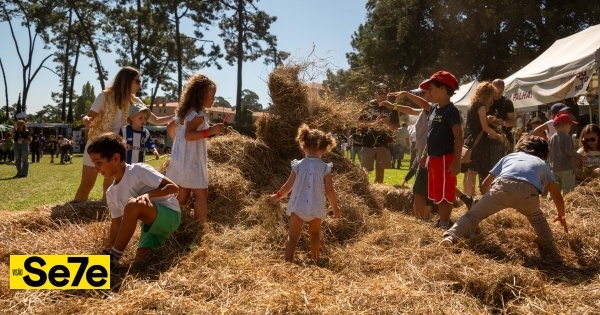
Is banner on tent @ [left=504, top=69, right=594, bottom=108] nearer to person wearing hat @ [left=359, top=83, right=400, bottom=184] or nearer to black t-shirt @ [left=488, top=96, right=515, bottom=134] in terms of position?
black t-shirt @ [left=488, top=96, right=515, bottom=134]

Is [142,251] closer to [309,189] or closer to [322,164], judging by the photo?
[309,189]

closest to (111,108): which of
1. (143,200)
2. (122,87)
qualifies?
(122,87)

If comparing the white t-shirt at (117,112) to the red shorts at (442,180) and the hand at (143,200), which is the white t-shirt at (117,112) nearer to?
the hand at (143,200)

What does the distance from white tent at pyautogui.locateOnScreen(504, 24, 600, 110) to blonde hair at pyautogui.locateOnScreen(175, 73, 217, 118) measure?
665cm

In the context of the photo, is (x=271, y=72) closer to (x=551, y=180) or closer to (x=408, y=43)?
(x=551, y=180)

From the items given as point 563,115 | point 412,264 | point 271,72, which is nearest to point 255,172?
point 271,72

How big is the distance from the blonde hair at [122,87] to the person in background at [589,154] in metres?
6.33

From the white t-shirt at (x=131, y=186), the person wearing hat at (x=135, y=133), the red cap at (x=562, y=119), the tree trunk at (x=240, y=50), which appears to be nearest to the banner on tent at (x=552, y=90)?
the red cap at (x=562, y=119)

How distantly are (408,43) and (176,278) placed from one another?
3549 centimetres

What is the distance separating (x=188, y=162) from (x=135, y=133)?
1652mm

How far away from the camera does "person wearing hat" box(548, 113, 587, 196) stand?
295 inches

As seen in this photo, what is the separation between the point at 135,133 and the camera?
21.0 feet

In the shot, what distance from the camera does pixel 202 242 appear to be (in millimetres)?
4469

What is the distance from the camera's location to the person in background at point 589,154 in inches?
304
